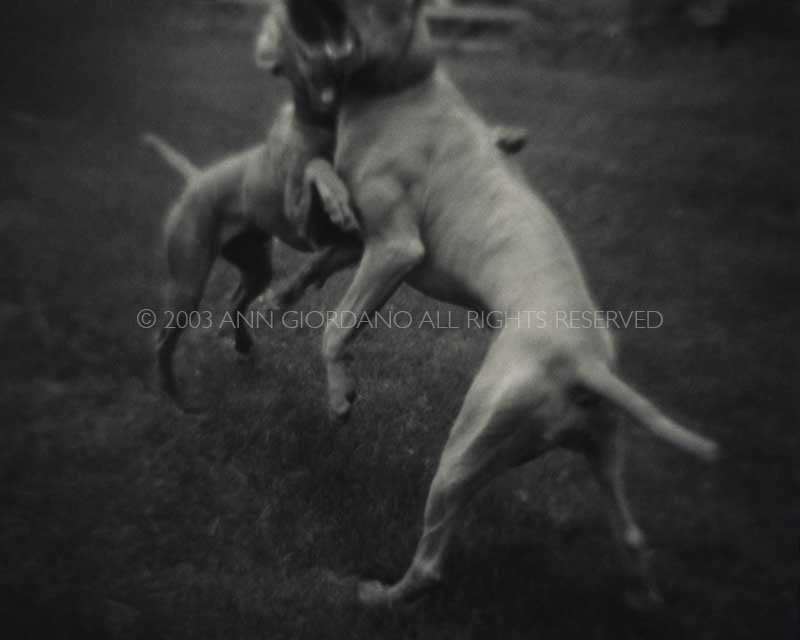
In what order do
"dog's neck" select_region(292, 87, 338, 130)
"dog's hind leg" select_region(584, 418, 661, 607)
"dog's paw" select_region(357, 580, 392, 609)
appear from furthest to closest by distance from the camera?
1. "dog's neck" select_region(292, 87, 338, 130)
2. "dog's paw" select_region(357, 580, 392, 609)
3. "dog's hind leg" select_region(584, 418, 661, 607)

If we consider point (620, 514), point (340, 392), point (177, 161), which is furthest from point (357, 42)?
point (620, 514)

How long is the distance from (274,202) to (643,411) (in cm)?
141

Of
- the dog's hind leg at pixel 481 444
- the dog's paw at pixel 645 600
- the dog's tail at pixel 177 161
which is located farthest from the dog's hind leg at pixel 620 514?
the dog's tail at pixel 177 161

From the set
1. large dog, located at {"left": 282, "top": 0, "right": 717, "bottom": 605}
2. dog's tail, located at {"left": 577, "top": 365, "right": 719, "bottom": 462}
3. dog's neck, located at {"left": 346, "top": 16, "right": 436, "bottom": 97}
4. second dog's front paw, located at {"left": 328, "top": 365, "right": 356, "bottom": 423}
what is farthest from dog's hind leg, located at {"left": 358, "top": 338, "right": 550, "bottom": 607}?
dog's neck, located at {"left": 346, "top": 16, "right": 436, "bottom": 97}

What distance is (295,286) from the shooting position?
2.43m

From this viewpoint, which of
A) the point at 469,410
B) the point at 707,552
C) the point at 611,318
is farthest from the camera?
the point at 611,318

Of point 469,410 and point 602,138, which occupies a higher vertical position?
point 469,410

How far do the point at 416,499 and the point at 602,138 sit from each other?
248 cm

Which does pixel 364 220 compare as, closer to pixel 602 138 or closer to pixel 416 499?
pixel 416 499

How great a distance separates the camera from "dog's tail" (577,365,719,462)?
1648 millimetres

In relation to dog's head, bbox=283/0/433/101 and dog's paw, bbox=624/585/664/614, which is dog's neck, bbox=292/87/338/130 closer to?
dog's head, bbox=283/0/433/101

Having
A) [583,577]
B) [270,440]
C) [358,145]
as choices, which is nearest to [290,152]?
[358,145]

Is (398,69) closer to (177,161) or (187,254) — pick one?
(187,254)

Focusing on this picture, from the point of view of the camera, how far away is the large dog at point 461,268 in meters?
1.87
